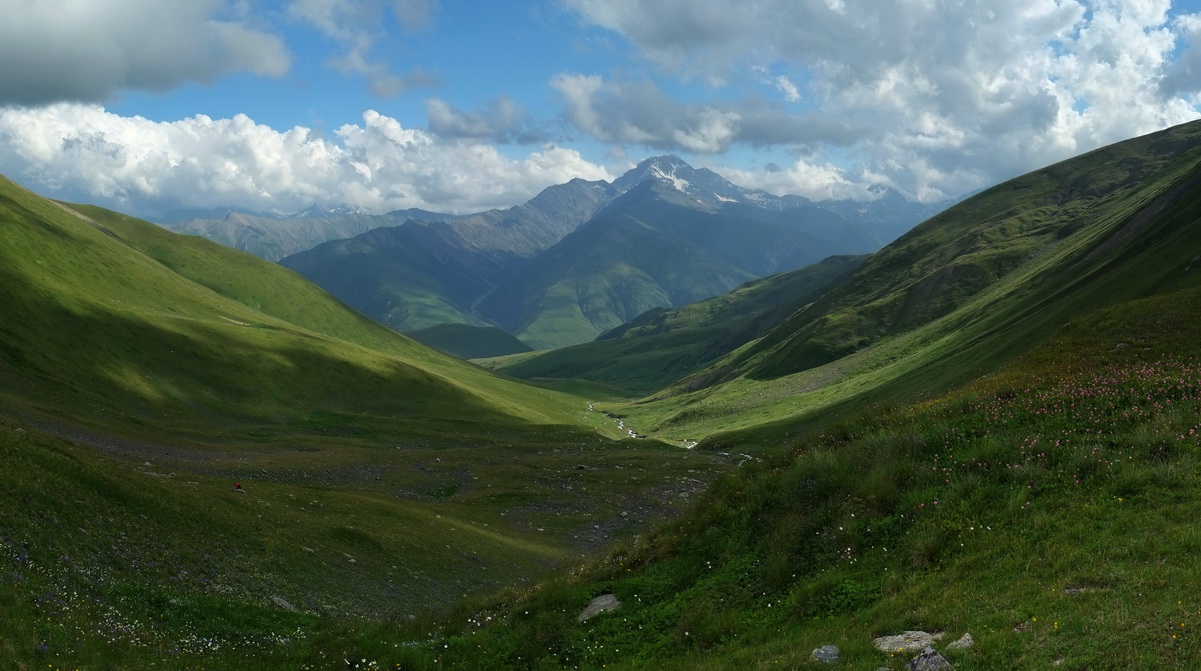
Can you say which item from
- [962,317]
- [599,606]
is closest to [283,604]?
[599,606]

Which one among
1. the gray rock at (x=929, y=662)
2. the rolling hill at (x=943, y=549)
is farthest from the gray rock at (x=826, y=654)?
the gray rock at (x=929, y=662)

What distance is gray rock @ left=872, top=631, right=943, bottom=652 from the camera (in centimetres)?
1266

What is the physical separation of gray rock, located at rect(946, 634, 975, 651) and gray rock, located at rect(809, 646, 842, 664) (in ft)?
6.44

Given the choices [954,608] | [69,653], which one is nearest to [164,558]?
[69,653]

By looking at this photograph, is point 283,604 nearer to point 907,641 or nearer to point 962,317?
point 907,641

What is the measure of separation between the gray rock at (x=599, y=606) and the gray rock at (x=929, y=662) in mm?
8761

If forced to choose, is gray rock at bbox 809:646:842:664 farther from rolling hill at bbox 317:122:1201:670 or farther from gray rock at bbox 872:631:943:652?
gray rock at bbox 872:631:943:652

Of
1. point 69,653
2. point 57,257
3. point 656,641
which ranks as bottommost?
point 656,641

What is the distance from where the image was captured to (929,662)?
38.9 feet

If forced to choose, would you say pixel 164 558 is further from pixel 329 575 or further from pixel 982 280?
pixel 982 280

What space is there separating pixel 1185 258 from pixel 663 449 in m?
64.3

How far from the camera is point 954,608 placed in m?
13.5

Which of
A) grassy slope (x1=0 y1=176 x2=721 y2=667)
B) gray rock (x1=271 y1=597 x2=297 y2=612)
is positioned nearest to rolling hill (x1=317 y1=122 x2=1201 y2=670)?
gray rock (x1=271 y1=597 x2=297 y2=612)

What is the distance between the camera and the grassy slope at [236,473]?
21656 millimetres
